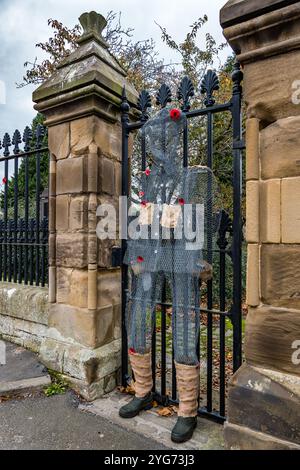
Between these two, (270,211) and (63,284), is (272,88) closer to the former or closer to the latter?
(270,211)

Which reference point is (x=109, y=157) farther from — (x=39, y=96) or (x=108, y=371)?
(x=108, y=371)

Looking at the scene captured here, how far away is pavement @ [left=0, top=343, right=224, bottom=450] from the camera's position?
1963 mm

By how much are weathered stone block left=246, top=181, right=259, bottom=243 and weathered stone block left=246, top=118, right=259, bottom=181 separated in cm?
5

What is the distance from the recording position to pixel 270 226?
1.78 meters

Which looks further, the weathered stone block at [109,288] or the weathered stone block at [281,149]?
the weathered stone block at [109,288]

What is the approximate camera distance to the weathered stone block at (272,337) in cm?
170

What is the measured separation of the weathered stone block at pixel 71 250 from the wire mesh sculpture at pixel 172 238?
404 millimetres

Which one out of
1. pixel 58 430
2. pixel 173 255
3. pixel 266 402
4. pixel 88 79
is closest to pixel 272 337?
pixel 266 402

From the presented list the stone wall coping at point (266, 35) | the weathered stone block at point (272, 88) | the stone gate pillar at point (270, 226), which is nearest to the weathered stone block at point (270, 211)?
the stone gate pillar at point (270, 226)

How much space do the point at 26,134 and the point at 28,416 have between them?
260 cm

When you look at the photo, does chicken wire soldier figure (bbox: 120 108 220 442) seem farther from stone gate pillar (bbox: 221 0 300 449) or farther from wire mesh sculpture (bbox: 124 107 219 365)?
stone gate pillar (bbox: 221 0 300 449)

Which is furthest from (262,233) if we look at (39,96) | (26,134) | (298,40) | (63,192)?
(26,134)

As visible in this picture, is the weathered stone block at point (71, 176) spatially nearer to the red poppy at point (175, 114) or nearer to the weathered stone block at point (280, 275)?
the red poppy at point (175, 114)

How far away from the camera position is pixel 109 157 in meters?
2.74
